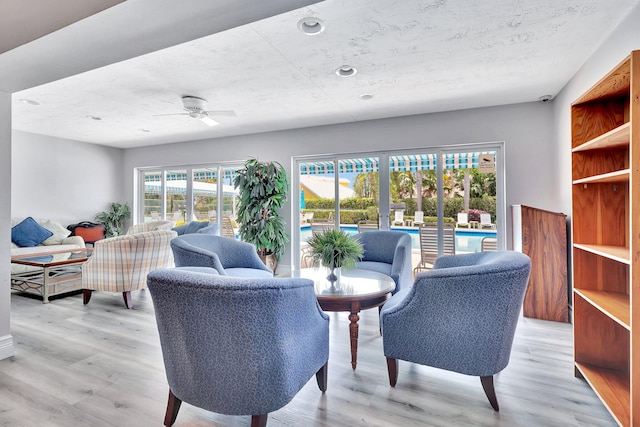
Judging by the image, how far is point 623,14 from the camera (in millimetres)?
2139

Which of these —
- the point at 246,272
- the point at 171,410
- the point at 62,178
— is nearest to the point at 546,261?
the point at 246,272

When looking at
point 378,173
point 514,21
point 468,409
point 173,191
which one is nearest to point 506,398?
point 468,409

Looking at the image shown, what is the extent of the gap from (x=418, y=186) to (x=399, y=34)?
103 inches

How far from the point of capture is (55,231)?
18.1ft

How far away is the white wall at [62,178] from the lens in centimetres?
554

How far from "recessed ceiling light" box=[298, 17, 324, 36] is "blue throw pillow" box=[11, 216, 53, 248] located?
5.67 m

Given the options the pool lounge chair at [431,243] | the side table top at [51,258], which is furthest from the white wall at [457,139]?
the side table top at [51,258]

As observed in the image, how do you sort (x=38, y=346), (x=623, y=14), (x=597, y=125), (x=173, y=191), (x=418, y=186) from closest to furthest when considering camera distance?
(x=597, y=125) < (x=623, y=14) < (x=38, y=346) < (x=418, y=186) < (x=173, y=191)

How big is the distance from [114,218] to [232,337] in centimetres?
687

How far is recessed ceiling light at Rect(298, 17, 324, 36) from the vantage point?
2.22 meters

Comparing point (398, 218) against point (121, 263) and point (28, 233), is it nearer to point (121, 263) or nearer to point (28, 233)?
point (121, 263)

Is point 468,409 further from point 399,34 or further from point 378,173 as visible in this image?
point 378,173


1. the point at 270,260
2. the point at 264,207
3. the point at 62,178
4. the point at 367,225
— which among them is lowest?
the point at 270,260

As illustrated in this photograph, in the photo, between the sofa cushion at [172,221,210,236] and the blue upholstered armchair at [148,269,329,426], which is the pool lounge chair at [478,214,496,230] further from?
the sofa cushion at [172,221,210,236]
